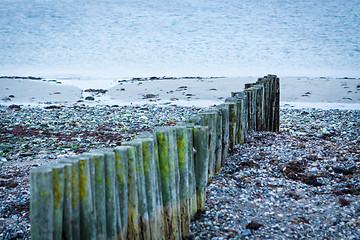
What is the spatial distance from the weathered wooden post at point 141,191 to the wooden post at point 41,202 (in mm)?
883

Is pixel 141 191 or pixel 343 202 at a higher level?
pixel 141 191

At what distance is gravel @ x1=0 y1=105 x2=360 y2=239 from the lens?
363 centimetres

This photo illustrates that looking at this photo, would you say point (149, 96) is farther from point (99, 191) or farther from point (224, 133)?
point (99, 191)

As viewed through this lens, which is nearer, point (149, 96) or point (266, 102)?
point (266, 102)

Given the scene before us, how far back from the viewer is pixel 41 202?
2.22 metres

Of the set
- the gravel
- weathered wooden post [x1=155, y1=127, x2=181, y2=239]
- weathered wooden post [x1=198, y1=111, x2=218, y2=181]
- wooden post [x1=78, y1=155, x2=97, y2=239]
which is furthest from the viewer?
weathered wooden post [x1=198, y1=111, x2=218, y2=181]

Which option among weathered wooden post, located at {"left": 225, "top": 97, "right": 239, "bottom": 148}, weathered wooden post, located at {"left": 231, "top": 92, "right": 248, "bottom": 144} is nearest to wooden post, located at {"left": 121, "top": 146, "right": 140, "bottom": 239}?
weathered wooden post, located at {"left": 225, "top": 97, "right": 239, "bottom": 148}

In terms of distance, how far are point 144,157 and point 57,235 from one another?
104 centimetres

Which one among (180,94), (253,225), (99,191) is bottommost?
(253,225)

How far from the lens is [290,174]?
16.3ft

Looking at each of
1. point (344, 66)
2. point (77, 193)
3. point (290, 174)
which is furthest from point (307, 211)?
point (344, 66)

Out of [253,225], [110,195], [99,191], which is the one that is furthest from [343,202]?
[99,191]

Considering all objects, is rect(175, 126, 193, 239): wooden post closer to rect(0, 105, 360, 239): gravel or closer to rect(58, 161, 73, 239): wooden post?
rect(0, 105, 360, 239): gravel

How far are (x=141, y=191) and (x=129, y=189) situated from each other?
138 millimetres
